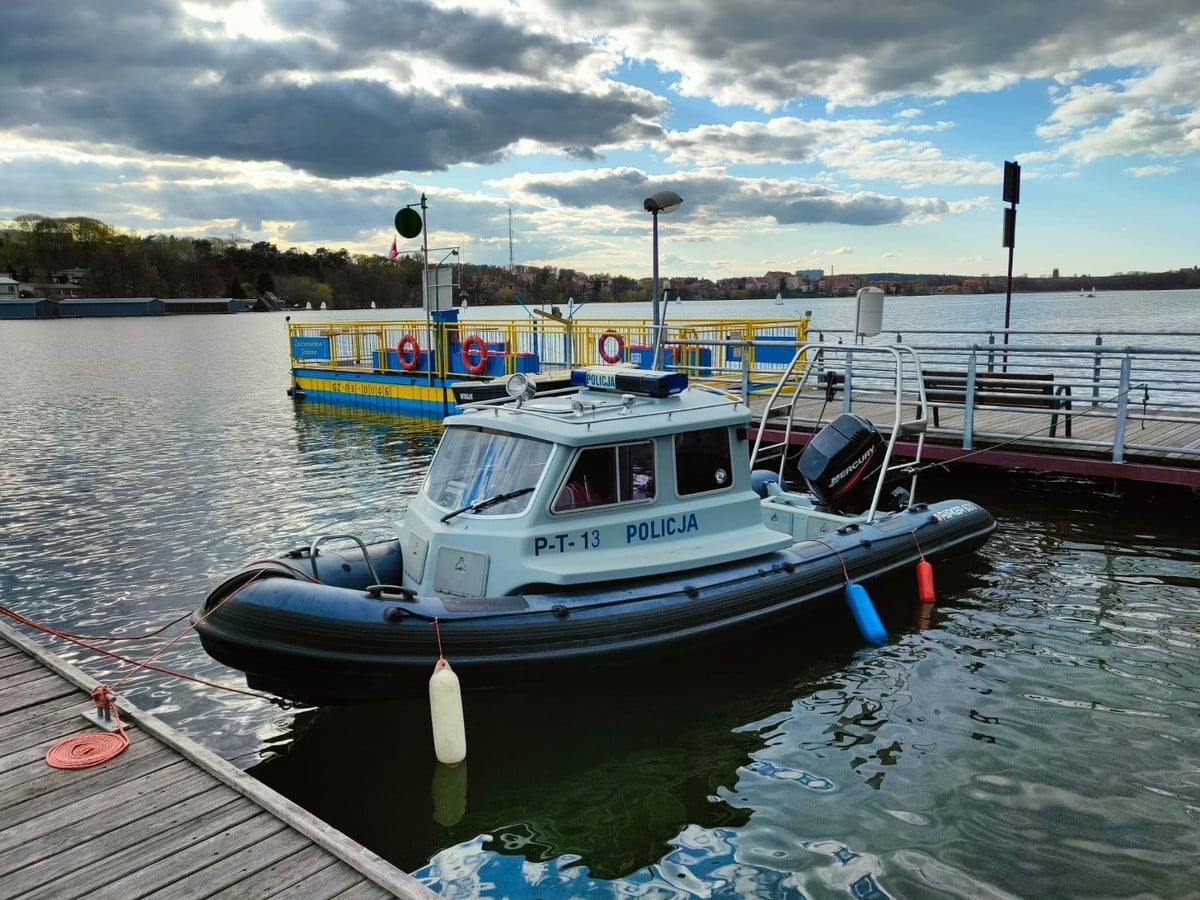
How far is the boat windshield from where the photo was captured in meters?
6.74

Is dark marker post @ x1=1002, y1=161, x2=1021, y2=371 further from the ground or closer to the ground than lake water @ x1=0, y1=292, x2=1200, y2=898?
further from the ground

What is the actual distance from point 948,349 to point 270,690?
9.53 metres

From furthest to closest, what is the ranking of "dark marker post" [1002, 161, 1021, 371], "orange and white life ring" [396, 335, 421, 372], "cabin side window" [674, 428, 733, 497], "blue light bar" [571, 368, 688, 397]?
1. "orange and white life ring" [396, 335, 421, 372]
2. "dark marker post" [1002, 161, 1021, 371]
3. "blue light bar" [571, 368, 688, 397]
4. "cabin side window" [674, 428, 733, 497]

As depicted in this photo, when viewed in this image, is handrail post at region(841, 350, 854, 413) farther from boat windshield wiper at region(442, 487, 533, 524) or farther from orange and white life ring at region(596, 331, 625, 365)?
orange and white life ring at region(596, 331, 625, 365)

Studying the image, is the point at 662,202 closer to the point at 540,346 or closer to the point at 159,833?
the point at 159,833

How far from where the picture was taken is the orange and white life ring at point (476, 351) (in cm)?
2330

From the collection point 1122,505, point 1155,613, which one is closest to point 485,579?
point 1155,613

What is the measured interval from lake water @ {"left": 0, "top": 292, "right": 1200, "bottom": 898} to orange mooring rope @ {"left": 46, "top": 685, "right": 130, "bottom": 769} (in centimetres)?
127

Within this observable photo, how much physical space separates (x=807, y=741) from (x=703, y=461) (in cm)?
250

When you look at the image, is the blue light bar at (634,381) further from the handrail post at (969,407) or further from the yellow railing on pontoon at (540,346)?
the yellow railing on pontoon at (540,346)

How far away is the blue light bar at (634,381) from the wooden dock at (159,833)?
4.52m

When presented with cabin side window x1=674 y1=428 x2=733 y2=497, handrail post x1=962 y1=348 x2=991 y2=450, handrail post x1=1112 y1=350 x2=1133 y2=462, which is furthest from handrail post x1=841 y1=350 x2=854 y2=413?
cabin side window x1=674 y1=428 x2=733 y2=497

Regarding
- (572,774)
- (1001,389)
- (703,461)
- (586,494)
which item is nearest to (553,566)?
(586,494)

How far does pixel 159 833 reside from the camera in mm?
4055
